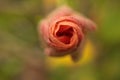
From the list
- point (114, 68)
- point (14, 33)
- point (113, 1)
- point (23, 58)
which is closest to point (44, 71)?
point (23, 58)

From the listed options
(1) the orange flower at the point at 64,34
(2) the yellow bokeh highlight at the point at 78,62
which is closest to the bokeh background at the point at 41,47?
(2) the yellow bokeh highlight at the point at 78,62

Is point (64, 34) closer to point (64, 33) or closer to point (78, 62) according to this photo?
point (64, 33)

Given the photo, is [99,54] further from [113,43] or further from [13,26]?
[13,26]

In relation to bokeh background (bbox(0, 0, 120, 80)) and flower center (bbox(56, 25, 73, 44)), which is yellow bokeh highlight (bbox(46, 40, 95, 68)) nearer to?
bokeh background (bbox(0, 0, 120, 80))

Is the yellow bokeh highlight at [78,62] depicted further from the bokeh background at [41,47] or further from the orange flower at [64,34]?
the orange flower at [64,34]

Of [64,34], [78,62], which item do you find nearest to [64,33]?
[64,34]

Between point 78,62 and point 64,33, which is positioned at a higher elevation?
point 78,62
